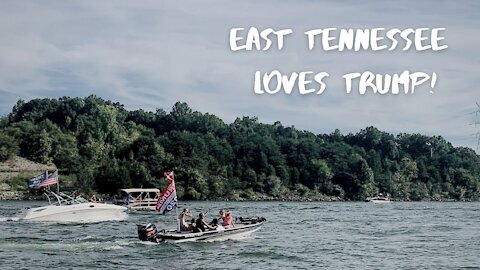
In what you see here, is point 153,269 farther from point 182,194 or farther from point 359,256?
point 182,194

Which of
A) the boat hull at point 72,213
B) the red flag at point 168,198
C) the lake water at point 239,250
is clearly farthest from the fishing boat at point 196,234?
the boat hull at point 72,213

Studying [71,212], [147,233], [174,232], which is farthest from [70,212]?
[147,233]

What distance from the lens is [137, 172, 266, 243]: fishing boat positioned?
4197 centimetres

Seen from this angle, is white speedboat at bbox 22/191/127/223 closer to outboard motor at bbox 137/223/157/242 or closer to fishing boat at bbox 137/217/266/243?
fishing boat at bbox 137/217/266/243

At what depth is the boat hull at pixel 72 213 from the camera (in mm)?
60156

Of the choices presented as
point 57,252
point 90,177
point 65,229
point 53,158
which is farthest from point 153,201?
point 53,158

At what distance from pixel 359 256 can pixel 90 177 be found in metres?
124

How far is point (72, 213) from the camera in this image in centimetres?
6047

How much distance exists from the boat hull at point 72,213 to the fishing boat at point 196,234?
17.9 m

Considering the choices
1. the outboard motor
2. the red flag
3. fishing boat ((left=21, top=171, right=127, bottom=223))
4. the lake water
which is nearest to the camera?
the lake water

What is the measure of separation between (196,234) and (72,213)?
21.0 m

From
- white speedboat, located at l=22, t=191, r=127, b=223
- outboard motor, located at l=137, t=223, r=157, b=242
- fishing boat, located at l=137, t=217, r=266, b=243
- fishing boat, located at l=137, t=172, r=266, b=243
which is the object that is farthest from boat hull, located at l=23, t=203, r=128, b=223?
outboard motor, located at l=137, t=223, r=157, b=242

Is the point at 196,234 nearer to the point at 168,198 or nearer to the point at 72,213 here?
the point at 168,198

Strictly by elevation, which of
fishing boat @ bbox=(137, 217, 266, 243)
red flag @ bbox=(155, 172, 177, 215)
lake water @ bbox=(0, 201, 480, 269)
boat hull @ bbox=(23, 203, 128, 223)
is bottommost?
lake water @ bbox=(0, 201, 480, 269)
